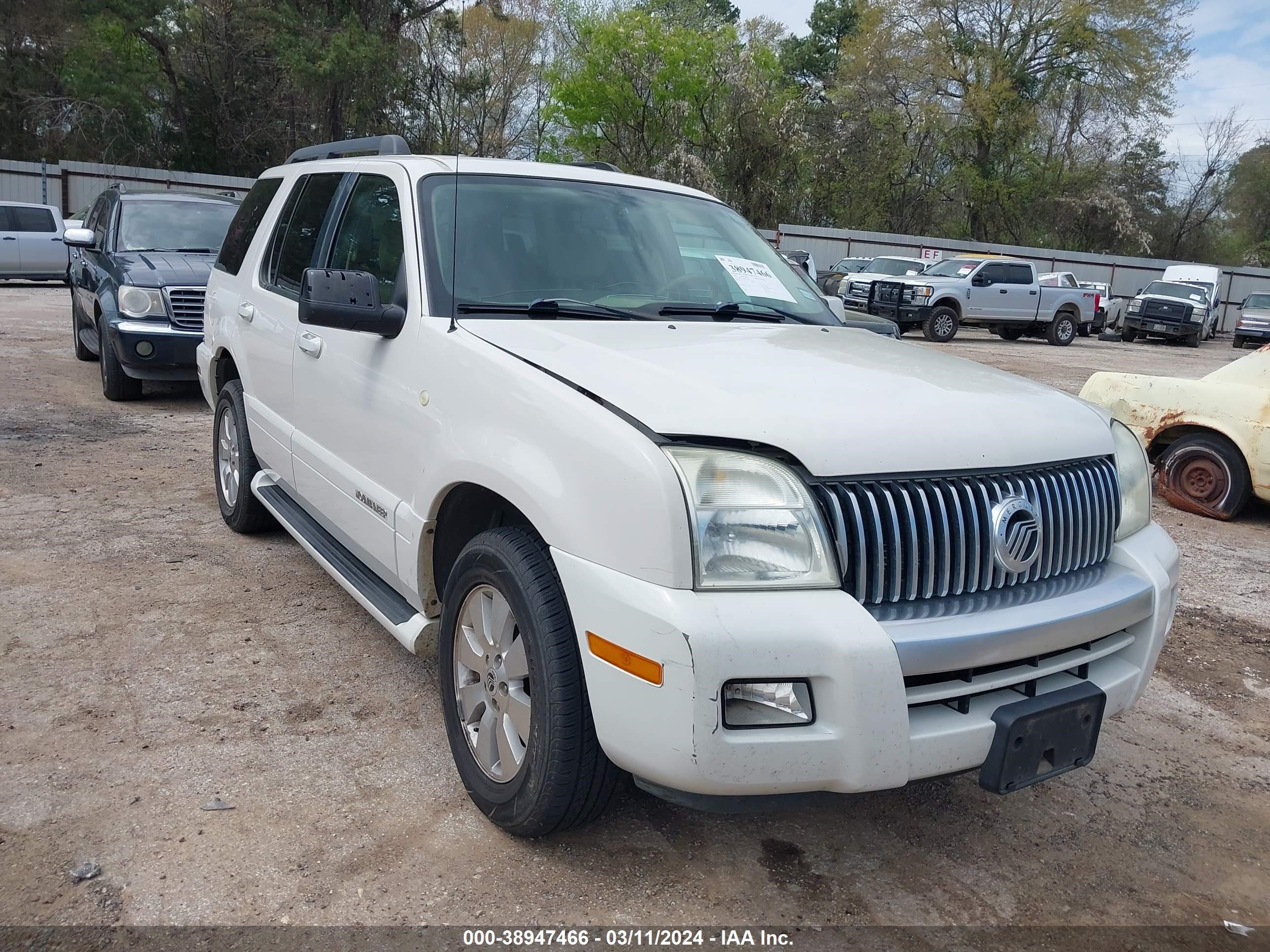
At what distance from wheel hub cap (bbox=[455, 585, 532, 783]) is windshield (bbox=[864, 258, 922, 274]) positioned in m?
22.3

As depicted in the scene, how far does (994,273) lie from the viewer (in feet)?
76.9

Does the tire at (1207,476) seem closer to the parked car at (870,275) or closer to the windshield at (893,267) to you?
the parked car at (870,275)

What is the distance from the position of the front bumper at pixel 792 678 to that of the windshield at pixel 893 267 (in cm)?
2256

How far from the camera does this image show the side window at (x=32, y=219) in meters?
19.9

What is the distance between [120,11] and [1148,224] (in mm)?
41936

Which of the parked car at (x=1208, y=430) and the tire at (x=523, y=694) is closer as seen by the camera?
the tire at (x=523, y=694)

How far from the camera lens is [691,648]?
212 cm

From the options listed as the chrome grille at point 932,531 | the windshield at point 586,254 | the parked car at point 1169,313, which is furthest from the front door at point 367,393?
the parked car at point 1169,313

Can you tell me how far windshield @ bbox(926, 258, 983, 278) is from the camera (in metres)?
23.1

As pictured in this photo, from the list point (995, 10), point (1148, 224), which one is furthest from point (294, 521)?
point (1148, 224)

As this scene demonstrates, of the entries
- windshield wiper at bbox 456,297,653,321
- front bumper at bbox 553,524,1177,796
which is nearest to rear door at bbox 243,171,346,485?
windshield wiper at bbox 456,297,653,321

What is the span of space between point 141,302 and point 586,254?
6128 mm

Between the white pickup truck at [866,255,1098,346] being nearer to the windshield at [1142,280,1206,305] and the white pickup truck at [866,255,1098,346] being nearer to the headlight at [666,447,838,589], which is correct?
→ the windshield at [1142,280,1206,305]

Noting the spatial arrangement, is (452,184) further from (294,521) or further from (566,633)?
(566,633)
